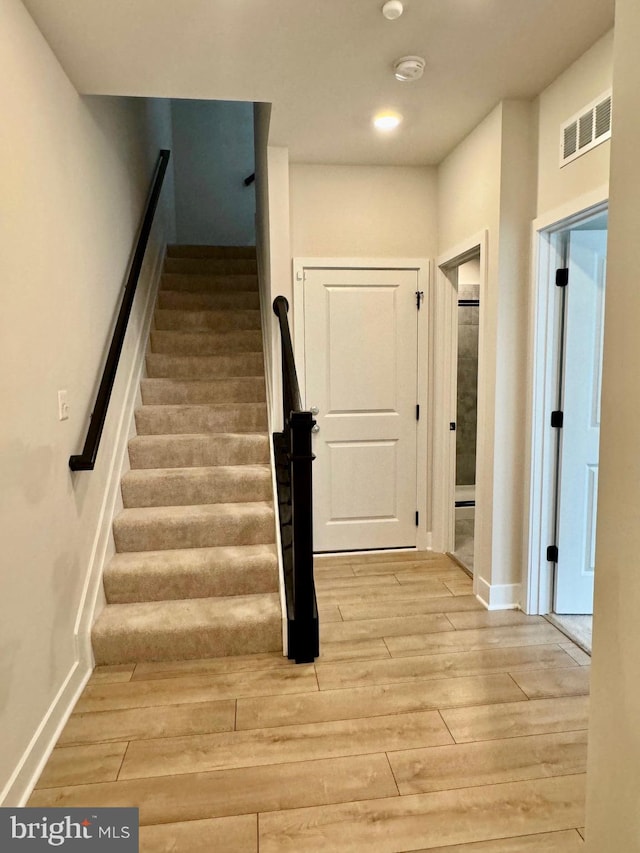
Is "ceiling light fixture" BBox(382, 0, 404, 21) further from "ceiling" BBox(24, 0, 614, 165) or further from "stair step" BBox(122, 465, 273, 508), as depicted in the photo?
"stair step" BBox(122, 465, 273, 508)

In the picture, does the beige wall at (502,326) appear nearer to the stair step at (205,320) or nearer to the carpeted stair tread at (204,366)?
the carpeted stair tread at (204,366)

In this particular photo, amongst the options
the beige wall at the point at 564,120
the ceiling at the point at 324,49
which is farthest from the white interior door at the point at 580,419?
the ceiling at the point at 324,49

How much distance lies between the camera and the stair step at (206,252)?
4926 mm

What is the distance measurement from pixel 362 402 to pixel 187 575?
164 centimetres

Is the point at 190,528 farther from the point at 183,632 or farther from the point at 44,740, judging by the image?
the point at 44,740

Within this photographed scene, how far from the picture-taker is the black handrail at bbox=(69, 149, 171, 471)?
2172 millimetres

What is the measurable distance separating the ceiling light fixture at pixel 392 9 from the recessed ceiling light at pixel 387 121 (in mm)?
855

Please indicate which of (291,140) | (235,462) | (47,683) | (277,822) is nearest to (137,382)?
(235,462)

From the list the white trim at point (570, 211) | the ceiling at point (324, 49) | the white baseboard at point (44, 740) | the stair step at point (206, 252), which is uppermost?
the ceiling at point (324, 49)

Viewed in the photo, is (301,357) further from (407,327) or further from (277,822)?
(277,822)

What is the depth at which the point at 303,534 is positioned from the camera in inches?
91.8

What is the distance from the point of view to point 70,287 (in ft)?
7.42

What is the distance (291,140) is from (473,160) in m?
1.03

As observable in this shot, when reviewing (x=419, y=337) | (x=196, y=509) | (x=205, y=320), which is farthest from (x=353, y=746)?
(x=205, y=320)
